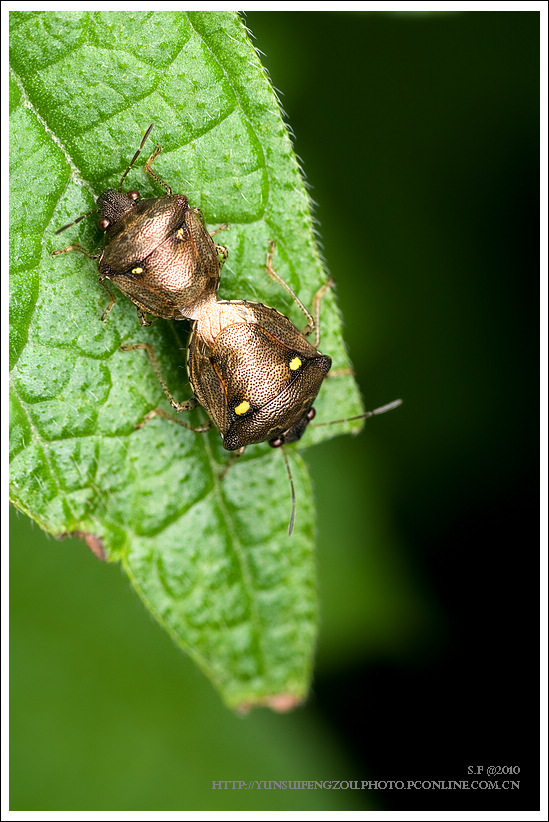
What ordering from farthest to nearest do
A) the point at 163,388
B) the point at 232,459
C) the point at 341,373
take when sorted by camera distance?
1. the point at 341,373
2. the point at 232,459
3. the point at 163,388

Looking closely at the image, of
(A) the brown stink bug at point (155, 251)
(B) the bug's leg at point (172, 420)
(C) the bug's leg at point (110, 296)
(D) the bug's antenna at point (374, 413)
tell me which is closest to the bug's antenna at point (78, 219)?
(A) the brown stink bug at point (155, 251)

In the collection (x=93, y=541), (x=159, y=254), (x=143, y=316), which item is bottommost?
(x=93, y=541)

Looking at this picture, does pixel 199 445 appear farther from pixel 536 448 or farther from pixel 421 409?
pixel 536 448

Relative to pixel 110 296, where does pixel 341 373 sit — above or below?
below

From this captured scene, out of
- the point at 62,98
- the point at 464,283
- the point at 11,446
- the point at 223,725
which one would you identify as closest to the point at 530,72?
the point at 464,283

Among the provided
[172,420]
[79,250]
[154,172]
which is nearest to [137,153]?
[154,172]

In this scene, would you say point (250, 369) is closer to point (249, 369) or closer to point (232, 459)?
point (249, 369)

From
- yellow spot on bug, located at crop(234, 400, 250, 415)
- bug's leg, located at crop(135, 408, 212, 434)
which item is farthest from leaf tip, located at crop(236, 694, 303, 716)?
yellow spot on bug, located at crop(234, 400, 250, 415)
